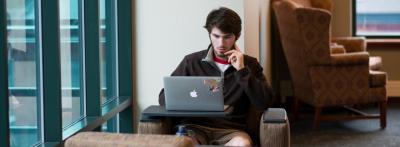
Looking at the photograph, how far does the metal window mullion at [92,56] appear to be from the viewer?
3.56 metres

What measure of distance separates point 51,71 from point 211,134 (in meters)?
0.81

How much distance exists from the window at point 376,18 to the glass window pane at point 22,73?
4.70 m

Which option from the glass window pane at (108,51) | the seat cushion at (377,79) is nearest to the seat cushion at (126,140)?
the glass window pane at (108,51)

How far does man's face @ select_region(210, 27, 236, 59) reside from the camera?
119 inches

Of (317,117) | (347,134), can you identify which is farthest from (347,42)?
(347,134)

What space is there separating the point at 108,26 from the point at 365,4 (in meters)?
3.66

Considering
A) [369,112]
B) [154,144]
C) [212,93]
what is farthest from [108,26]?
[369,112]

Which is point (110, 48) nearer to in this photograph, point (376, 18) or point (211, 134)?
point (211, 134)

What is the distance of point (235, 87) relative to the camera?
3039 millimetres

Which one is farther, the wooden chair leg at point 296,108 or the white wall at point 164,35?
the wooden chair leg at point 296,108

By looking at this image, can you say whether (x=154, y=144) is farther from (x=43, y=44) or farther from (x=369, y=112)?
(x=369, y=112)

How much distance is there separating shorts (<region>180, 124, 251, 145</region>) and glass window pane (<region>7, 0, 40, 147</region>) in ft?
2.36

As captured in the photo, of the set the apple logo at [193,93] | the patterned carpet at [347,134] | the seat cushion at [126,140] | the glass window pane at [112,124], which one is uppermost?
the apple logo at [193,93]

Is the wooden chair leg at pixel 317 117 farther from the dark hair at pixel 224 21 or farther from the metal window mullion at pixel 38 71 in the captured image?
the metal window mullion at pixel 38 71
